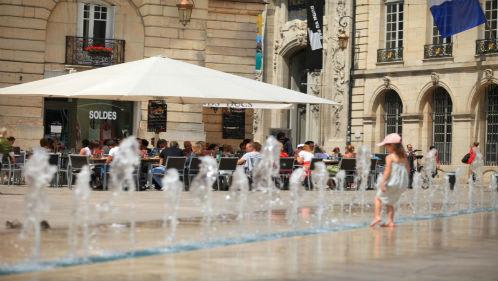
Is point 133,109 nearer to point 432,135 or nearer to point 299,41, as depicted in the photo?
point 432,135

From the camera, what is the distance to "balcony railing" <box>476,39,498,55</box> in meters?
37.2

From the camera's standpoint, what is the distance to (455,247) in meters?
11.5

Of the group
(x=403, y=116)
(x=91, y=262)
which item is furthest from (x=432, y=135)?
(x=91, y=262)

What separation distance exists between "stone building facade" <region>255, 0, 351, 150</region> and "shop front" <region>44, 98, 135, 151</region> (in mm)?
13653

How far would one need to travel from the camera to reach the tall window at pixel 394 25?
41406 mm

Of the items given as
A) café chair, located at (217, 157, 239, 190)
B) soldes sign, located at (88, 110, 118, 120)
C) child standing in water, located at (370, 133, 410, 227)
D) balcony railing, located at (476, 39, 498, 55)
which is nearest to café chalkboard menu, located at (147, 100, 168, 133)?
soldes sign, located at (88, 110, 118, 120)

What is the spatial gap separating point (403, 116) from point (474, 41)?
3918 mm

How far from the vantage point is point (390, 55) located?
41.3 metres

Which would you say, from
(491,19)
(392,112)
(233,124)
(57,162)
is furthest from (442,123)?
(57,162)

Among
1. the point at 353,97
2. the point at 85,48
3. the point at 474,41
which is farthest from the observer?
the point at 353,97

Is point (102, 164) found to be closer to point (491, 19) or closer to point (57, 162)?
point (57, 162)

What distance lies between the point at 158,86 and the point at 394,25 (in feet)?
75.0

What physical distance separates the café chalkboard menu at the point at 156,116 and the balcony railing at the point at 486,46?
44.6 feet

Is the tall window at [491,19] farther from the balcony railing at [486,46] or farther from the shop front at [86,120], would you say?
the shop front at [86,120]
